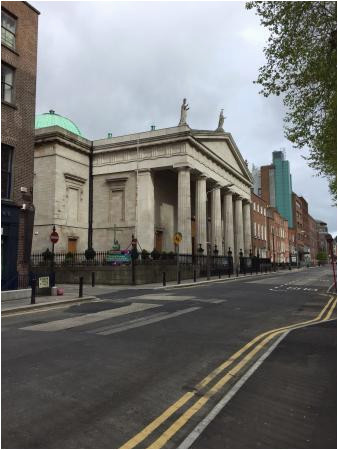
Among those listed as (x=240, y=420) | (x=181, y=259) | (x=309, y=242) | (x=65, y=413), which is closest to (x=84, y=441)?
(x=65, y=413)

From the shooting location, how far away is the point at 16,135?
19078 millimetres

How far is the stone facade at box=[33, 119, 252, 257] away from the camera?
37.2 metres

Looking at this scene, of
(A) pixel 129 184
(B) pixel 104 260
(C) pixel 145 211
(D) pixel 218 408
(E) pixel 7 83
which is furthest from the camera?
(A) pixel 129 184

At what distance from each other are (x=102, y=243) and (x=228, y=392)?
1450 inches

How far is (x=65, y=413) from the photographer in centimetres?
486

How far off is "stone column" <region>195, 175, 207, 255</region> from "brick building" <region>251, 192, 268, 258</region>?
2789cm

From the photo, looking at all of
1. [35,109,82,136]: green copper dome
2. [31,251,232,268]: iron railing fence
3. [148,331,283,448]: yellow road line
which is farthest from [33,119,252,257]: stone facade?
[148,331,283,448]: yellow road line

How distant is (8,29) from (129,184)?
2336 centimetres

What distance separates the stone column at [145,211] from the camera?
131 ft

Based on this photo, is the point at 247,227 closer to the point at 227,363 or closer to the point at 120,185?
the point at 120,185

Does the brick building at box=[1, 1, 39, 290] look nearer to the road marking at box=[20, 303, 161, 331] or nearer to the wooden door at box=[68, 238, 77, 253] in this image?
the road marking at box=[20, 303, 161, 331]

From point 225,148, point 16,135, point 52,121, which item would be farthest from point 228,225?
point 16,135

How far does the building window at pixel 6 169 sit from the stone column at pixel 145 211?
71.9 feet

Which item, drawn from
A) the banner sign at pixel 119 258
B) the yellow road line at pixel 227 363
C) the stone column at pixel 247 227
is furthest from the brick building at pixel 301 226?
the yellow road line at pixel 227 363
